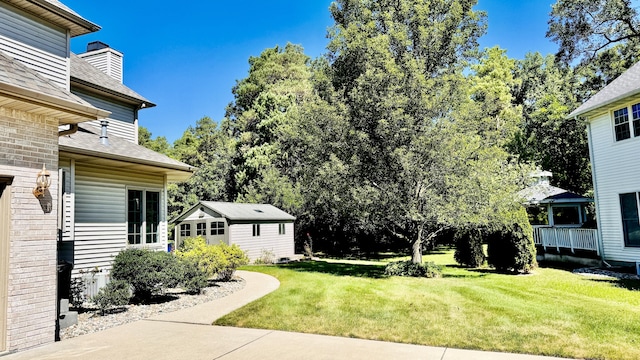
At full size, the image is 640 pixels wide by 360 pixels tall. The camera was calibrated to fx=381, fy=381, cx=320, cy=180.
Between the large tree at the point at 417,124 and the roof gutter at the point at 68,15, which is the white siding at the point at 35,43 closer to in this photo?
the roof gutter at the point at 68,15

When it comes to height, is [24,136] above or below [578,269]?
above

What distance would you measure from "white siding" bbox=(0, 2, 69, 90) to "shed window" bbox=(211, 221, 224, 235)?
38.6 ft

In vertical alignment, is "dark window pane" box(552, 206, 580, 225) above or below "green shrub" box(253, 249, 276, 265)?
above

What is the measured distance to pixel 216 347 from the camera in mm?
5539

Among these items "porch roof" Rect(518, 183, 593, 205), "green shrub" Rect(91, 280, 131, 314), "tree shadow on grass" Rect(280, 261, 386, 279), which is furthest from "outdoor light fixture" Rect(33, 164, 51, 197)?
"porch roof" Rect(518, 183, 593, 205)

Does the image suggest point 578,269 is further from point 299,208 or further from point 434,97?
point 299,208

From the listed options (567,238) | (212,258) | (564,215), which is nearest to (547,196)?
(567,238)

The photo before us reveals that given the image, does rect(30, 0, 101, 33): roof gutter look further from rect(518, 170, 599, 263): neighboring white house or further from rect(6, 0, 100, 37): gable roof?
rect(518, 170, 599, 263): neighboring white house

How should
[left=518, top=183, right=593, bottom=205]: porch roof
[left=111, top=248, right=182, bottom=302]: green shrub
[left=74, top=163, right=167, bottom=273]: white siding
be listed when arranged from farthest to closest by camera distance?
[left=518, top=183, right=593, bottom=205]: porch roof → [left=74, top=163, right=167, bottom=273]: white siding → [left=111, top=248, right=182, bottom=302]: green shrub

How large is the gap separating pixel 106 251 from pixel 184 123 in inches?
1579

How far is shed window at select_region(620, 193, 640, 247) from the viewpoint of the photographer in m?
13.1

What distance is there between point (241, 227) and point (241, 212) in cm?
109

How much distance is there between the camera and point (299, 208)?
88.6 ft

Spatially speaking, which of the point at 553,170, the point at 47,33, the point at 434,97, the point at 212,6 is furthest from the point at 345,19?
the point at 553,170
